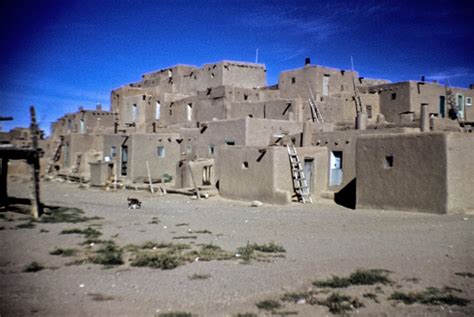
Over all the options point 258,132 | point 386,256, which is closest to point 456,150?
point 386,256

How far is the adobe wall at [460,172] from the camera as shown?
12766mm

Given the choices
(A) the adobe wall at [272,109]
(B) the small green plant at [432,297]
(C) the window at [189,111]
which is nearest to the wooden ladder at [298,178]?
(A) the adobe wall at [272,109]

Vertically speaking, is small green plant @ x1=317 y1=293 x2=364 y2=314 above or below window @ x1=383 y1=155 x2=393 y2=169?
below

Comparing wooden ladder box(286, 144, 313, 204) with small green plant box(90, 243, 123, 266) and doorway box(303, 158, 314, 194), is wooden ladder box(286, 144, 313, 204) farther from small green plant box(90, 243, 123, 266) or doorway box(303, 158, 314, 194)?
small green plant box(90, 243, 123, 266)

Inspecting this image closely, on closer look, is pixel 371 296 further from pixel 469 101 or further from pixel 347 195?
pixel 469 101

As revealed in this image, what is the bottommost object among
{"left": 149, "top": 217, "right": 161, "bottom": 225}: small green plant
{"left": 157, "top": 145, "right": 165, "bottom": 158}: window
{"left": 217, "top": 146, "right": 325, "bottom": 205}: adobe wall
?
{"left": 149, "top": 217, "right": 161, "bottom": 225}: small green plant

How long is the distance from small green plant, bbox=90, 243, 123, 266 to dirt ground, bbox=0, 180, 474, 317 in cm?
23

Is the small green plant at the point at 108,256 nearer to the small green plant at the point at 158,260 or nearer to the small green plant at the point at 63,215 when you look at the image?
the small green plant at the point at 158,260

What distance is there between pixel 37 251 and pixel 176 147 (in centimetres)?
2049

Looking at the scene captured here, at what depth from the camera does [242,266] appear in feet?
26.1

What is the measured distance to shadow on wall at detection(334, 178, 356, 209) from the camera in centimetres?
1774

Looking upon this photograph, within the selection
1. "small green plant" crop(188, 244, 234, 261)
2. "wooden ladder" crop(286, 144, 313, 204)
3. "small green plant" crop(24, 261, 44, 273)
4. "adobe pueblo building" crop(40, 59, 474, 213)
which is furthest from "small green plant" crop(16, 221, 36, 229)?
"wooden ladder" crop(286, 144, 313, 204)

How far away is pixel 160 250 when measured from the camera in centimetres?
940

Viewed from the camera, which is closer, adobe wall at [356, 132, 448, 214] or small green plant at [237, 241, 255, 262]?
small green plant at [237, 241, 255, 262]
